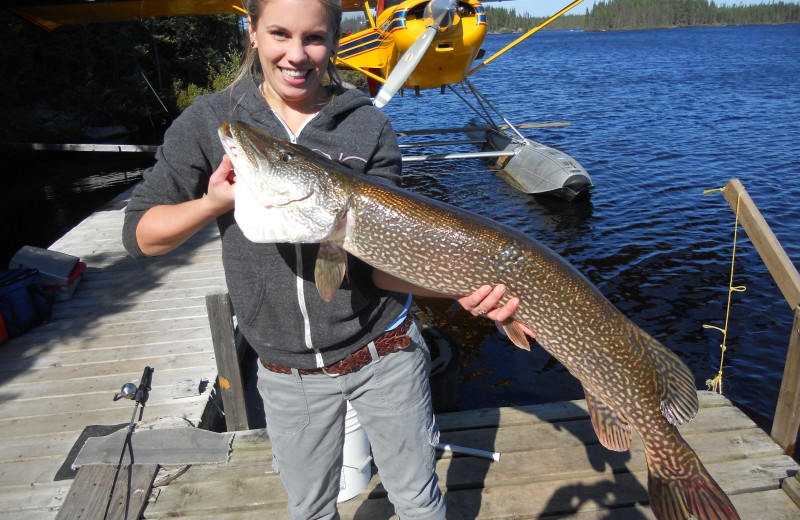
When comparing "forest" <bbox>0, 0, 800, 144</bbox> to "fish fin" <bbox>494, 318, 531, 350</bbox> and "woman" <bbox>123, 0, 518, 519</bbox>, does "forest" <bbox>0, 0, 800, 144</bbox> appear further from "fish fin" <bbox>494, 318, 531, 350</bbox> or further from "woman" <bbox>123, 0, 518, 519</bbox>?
"fish fin" <bbox>494, 318, 531, 350</bbox>

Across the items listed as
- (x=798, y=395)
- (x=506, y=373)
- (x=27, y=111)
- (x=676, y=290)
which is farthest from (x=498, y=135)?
(x=27, y=111)

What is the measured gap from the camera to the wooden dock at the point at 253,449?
10.0 ft

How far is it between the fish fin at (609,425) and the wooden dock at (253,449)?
0.90 m

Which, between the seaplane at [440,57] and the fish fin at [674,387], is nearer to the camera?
the fish fin at [674,387]

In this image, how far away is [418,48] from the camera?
10102 mm

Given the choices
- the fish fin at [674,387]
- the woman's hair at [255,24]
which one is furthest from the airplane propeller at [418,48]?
the fish fin at [674,387]

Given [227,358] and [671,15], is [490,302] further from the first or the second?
[671,15]

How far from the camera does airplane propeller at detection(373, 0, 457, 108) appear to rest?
386 inches

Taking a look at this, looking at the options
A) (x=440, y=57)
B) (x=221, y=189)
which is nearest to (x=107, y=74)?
(x=440, y=57)

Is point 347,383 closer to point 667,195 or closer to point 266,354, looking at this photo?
point 266,354

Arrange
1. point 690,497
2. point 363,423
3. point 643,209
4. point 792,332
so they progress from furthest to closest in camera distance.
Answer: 1. point 643,209
2. point 792,332
3. point 690,497
4. point 363,423

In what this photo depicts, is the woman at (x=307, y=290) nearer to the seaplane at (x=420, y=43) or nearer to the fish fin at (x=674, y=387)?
the fish fin at (x=674, y=387)

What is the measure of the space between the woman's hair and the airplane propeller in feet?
25.1

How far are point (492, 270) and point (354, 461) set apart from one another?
1.53 metres
